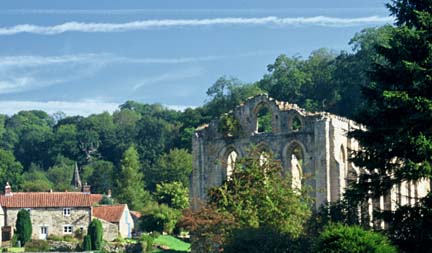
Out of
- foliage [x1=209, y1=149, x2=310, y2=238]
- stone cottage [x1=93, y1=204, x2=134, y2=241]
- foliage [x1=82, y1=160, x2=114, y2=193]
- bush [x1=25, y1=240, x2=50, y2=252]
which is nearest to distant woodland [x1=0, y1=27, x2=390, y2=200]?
foliage [x1=82, y1=160, x2=114, y2=193]

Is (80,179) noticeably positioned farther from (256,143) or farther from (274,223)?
(274,223)

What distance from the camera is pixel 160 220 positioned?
7381cm

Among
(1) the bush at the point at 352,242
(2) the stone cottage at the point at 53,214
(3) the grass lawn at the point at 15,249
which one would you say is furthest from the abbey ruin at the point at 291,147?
(2) the stone cottage at the point at 53,214

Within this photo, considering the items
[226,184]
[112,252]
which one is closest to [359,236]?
[226,184]

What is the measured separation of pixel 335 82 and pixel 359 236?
67.1 metres

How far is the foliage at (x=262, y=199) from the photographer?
35.4m

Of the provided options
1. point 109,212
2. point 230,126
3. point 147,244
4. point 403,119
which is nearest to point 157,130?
point 109,212

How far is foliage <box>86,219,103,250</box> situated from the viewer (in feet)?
219

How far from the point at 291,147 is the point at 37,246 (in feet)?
82.4

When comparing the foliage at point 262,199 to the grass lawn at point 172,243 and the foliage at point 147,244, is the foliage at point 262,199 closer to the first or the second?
the grass lawn at point 172,243

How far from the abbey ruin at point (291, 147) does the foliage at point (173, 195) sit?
31343 mm

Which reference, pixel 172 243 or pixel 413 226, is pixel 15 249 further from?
pixel 413 226

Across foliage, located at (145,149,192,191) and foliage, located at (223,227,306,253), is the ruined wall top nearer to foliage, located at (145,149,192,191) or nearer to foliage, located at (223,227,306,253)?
foliage, located at (223,227,306,253)

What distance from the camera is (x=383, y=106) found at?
2773 cm
